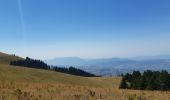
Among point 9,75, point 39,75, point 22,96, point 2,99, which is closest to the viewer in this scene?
point 2,99

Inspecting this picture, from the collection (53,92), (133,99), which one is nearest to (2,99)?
(53,92)

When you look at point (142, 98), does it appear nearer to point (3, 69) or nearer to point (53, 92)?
point (53, 92)

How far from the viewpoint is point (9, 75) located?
87812mm

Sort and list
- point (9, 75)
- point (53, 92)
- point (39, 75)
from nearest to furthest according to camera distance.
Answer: point (53, 92), point (9, 75), point (39, 75)

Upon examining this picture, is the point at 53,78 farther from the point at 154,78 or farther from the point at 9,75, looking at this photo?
the point at 154,78

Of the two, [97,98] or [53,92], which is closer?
[97,98]

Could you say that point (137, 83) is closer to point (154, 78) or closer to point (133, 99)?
point (154, 78)

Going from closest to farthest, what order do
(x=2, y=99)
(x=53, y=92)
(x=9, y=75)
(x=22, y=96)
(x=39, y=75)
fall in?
(x=2, y=99) → (x=22, y=96) → (x=53, y=92) → (x=9, y=75) → (x=39, y=75)

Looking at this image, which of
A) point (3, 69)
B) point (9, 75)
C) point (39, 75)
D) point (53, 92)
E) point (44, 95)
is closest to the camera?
point (44, 95)

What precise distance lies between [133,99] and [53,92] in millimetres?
5092

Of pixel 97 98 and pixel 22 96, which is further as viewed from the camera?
pixel 97 98

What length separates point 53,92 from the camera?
19.8 meters

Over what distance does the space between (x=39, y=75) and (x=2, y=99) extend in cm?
8616

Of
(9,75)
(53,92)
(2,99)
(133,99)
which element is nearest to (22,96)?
(2,99)
